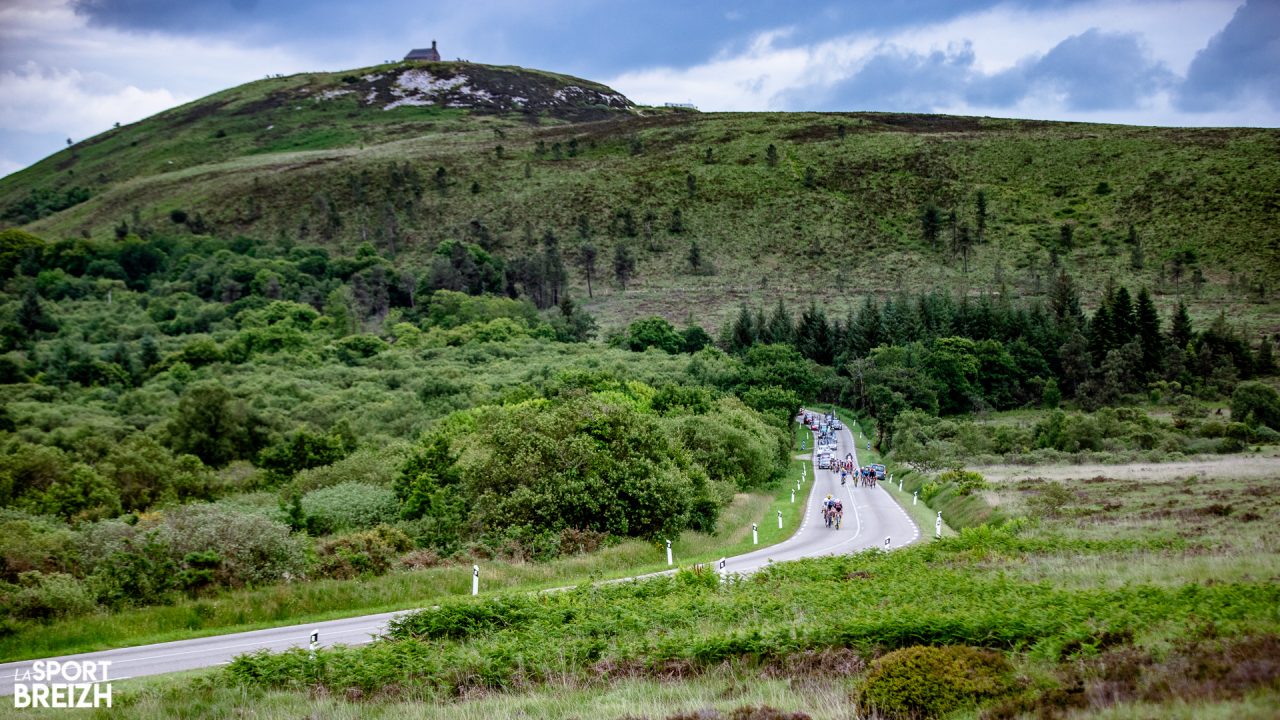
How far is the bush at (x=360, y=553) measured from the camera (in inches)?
1027

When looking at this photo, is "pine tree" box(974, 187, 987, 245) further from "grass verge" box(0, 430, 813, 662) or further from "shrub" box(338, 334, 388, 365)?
"grass verge" box(0, 430, 813, 662)

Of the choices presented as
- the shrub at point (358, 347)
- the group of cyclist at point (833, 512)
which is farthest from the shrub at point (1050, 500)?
the shrub at point (358, 347)

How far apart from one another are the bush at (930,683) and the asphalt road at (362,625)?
860 centimetres

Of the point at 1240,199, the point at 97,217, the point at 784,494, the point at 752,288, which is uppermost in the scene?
the point at 97,217

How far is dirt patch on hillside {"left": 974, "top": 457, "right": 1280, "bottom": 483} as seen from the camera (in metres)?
38.8

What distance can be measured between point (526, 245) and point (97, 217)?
98944 mm

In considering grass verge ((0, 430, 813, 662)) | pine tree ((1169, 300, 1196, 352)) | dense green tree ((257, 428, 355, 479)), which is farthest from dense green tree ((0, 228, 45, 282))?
pine tree ((1169, 300, 1196, 352))

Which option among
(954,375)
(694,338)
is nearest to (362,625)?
(954,375)

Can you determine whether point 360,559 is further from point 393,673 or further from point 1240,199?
point 1240,199

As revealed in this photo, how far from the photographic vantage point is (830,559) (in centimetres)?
2236

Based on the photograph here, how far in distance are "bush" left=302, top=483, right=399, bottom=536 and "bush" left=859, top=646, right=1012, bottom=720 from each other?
31334mm

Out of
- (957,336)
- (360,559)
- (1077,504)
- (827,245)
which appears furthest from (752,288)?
(360,559)

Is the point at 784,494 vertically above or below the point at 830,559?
below

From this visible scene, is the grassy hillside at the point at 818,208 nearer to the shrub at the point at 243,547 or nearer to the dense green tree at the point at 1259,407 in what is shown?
the dense green tree at the point at 1259,407
